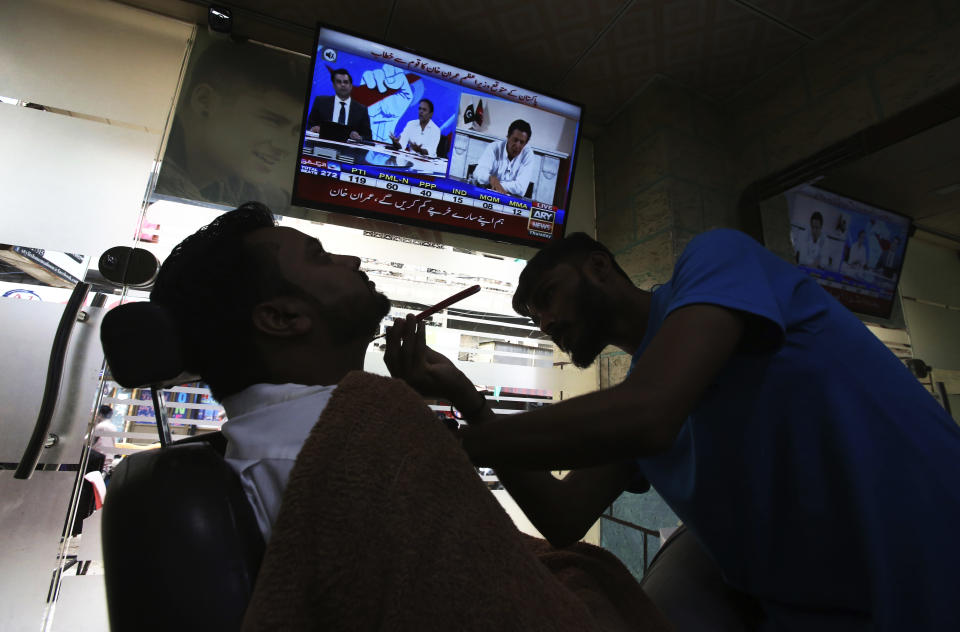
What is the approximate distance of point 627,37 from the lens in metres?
2.20

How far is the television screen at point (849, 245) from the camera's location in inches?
89.0

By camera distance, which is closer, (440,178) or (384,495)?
(384,495)

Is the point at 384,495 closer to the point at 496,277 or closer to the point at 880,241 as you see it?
the point at 496,277

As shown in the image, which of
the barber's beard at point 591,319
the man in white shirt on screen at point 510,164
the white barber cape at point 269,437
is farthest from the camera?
the man in white shirt on screen at point 510,164

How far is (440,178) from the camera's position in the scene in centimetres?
209

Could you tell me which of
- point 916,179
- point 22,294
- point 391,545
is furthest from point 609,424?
point 916,179

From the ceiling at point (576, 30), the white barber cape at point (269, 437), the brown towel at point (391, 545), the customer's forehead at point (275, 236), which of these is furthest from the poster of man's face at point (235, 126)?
the brown towel at point (391, 545)

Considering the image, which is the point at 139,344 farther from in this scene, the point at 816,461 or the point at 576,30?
the point at 576,30

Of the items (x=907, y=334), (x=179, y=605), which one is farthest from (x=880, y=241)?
(x=179, y=605)

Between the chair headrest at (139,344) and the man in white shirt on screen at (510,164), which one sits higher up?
the man in white shirt on screen at (510,164)

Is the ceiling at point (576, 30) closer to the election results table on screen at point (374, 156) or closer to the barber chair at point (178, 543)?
the election results table on screen at point (374, 156)

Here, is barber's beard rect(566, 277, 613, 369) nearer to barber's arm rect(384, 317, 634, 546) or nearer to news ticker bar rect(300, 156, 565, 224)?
barber's arm rect(384, 317, 634, 546)

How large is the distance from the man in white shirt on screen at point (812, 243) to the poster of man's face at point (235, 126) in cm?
261

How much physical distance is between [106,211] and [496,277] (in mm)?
1736
